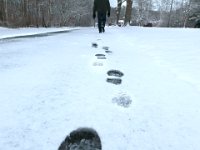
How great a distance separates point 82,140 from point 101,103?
1.78ft

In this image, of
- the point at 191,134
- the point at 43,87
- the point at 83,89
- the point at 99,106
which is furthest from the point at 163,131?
the point at 43,87

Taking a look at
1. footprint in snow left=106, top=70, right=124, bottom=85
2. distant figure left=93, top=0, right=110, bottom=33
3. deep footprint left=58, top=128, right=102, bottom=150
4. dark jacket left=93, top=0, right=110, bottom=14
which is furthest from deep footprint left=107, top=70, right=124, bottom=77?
dark jacket left=93, top=0, right=110, bottom=14

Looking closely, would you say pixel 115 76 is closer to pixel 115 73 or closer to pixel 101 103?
pixel 115 73

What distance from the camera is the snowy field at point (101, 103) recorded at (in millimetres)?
1535

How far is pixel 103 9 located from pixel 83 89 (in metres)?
6.28

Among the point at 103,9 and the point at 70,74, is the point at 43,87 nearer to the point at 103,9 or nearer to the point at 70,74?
the point at 70,74

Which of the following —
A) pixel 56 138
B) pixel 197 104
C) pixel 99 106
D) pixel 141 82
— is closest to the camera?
pixel 56 138

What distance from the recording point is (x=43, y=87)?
2.31 metres

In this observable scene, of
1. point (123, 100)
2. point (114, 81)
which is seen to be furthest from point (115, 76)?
point (123, 100)

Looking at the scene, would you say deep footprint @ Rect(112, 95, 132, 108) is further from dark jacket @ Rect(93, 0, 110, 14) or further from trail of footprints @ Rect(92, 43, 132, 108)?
dark jacket @ Rect(93, 0, 110, 14)

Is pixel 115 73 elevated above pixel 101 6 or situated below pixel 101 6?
below

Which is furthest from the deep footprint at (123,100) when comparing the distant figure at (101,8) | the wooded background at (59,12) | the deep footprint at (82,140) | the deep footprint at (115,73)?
the wooded background at (59,12)

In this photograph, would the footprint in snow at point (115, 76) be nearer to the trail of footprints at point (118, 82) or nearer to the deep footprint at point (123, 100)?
the trail of footprints at point (118, 82)

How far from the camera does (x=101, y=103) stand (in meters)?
2.02
